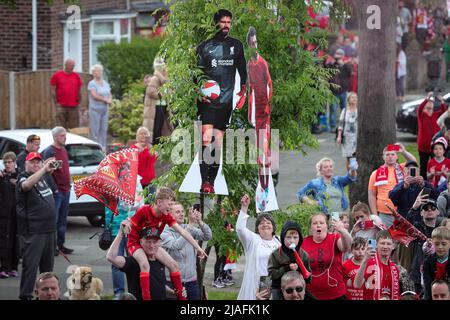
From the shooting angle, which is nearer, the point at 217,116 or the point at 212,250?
the point at 217,116

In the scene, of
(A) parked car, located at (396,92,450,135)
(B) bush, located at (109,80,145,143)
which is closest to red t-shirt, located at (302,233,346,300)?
(B) bush, located at (109,80,145,143)

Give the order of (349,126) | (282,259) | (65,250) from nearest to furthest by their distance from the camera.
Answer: (282,259)
(65,250)
(349,126)

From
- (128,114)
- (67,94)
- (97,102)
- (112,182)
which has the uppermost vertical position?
(67,94)

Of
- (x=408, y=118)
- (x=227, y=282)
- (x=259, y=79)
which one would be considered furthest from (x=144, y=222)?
(x=408, y=118)

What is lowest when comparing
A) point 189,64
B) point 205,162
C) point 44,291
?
point 44,291

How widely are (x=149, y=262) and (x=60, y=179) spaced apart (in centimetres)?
565

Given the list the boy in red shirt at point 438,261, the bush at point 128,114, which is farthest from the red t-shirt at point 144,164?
the bush at point 128,114

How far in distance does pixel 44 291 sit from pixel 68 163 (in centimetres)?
747

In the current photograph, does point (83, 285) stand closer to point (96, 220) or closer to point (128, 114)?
point (96, 220)

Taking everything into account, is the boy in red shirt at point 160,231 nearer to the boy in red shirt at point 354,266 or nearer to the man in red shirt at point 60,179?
the boy in red shirt at point 354,266

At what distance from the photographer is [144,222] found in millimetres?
11797
